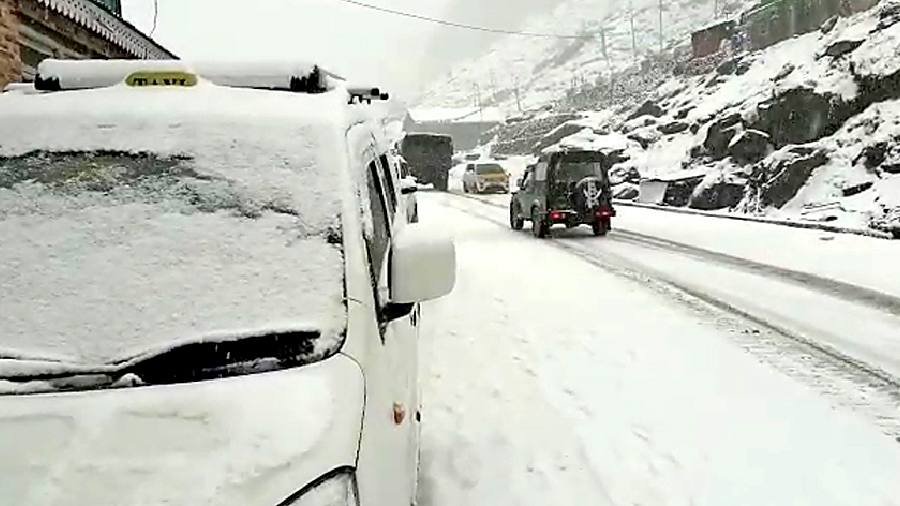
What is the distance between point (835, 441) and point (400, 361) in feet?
10.5

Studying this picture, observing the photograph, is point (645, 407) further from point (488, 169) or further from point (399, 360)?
point (488, 169)

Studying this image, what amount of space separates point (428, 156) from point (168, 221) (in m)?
38.1

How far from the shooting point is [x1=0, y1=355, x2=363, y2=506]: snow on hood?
197 cm

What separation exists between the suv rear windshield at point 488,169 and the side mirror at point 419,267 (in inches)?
1366

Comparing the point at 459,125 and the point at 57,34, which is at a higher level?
the point at 459,125

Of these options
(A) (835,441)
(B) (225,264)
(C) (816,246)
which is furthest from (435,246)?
(C) (816,246)

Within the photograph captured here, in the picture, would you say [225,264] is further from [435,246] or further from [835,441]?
[835,441]

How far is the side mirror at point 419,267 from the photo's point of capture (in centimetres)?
294

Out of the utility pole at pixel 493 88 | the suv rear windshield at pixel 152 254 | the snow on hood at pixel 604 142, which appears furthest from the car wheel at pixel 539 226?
the utility pole at pixel 493 88

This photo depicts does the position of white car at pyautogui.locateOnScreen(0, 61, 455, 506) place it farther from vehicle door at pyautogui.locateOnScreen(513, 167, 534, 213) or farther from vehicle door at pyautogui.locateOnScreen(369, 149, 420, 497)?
vehicle door at pyautogui.locateOnScreen(513, 167, 534, 213)

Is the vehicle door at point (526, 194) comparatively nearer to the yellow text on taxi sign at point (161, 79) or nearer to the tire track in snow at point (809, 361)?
the tire track in snow at point (809, 361)

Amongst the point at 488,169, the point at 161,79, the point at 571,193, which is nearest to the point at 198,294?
the point at 161,79

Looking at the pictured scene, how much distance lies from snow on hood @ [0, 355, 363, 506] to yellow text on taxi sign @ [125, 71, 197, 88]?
60.0 inches

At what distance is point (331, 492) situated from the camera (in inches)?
83.0
